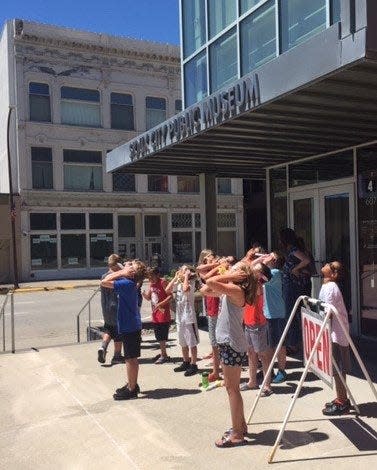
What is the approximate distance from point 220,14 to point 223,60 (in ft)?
2.65

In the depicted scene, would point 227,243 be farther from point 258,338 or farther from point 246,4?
point 258,338

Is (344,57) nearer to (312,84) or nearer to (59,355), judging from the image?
(312,84)

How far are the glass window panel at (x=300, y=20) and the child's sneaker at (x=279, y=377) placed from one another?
4403 mm

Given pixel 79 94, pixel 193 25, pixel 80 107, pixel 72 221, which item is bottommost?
pixel 72 221

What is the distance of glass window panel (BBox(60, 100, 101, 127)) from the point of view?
29.9 meters

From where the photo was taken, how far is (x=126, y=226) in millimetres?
31359

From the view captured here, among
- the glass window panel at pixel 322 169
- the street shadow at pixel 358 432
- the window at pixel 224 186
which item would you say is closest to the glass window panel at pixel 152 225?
the window at pixel 224 186

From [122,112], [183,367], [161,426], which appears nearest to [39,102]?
[122,112]

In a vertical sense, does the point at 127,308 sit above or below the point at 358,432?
above

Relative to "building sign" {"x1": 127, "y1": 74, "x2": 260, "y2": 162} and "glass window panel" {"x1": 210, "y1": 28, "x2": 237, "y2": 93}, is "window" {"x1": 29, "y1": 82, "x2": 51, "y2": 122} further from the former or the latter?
"glass window panel" {"x1": 210, "y1": 28, "x2": 237, "y2": 93}

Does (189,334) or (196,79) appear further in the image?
(196,79)

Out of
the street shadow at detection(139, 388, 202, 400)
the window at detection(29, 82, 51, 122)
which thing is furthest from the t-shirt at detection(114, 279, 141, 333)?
the window at detection(29, 82, 51, 122)

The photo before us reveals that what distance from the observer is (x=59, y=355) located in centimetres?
841

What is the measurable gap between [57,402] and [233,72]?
605cm
